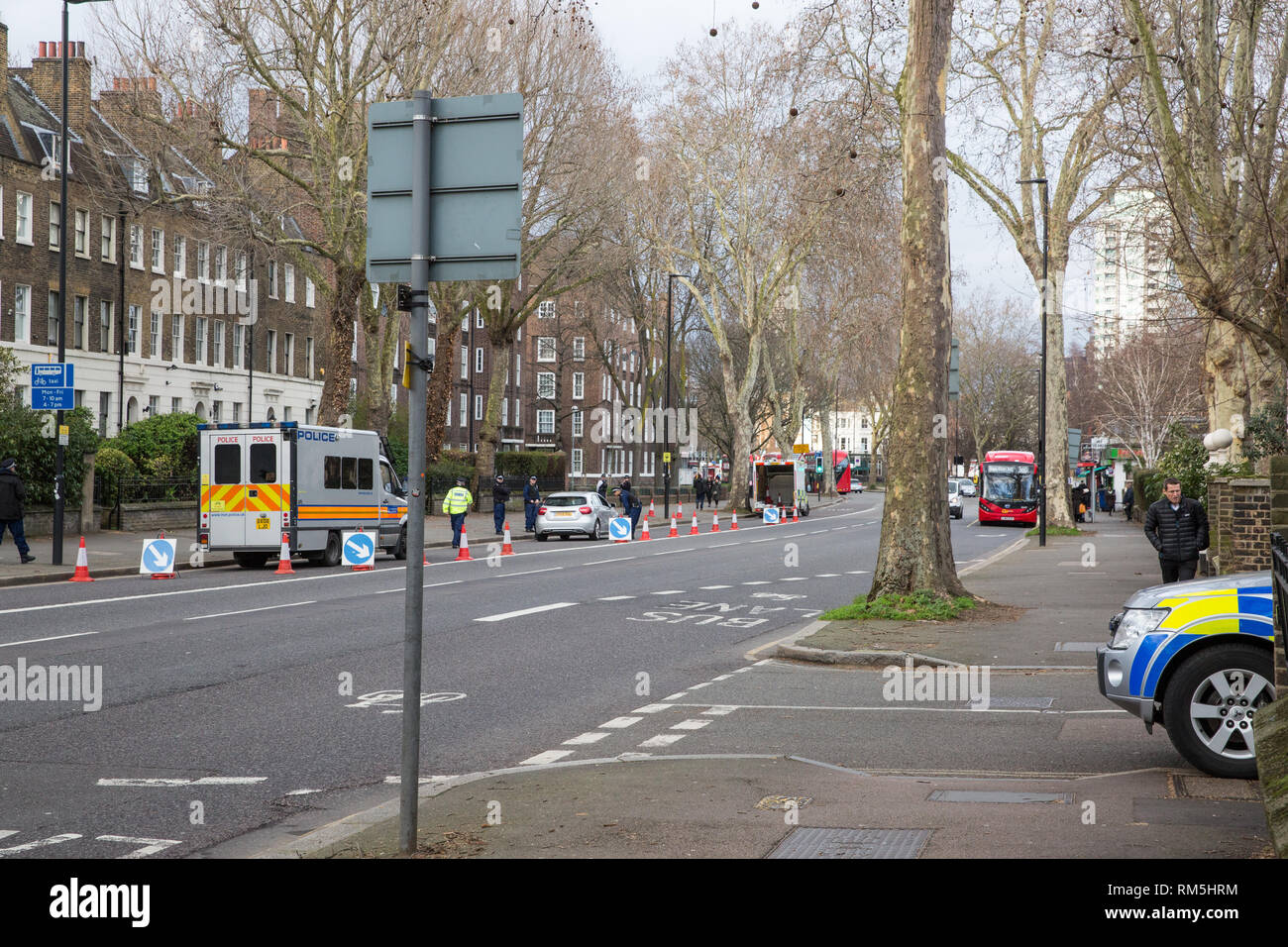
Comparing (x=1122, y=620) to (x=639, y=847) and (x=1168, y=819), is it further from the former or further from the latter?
(x=639, y=847)

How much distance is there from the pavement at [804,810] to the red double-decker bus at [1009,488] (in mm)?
51018

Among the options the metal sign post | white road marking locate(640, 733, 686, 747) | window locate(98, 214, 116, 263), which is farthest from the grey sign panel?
window locate(98, 214, 116, 263)

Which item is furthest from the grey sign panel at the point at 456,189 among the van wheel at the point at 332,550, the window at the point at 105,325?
the window at the point at 105,325

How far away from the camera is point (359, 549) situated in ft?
90.2

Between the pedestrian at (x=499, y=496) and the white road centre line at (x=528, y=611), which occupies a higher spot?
the pedestrian at (x=499, y=496)

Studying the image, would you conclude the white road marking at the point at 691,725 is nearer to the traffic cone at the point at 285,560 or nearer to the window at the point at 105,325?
the traffic cone at the point at 285,560

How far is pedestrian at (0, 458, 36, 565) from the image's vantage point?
2486cm

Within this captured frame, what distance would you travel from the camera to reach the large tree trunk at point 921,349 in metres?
17.4

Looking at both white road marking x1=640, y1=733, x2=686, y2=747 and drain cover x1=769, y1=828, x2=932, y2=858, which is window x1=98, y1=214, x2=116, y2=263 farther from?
drain cover x1=769, y1=828, x2=932, y2=858

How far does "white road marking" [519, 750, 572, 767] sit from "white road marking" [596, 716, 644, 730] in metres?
1.00

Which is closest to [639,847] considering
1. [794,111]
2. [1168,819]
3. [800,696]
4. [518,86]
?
[1168,819]

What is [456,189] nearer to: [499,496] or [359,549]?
[359,549]
